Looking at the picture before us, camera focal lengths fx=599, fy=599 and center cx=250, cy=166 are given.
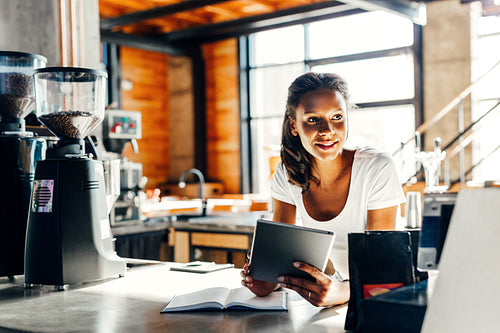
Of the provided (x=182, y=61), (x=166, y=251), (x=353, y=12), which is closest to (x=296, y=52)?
(x=353, y=12)

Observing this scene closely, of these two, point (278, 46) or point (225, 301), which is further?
point (278, 46)

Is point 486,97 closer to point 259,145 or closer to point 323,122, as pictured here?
point 259,145

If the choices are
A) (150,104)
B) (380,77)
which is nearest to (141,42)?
(150,104)

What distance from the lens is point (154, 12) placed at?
8.34m

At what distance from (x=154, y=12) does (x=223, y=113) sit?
2695 mm

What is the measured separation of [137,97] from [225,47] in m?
1.77

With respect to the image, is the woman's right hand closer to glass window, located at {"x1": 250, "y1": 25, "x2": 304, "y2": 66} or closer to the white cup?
the white cup

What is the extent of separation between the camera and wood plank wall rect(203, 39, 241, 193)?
1040 centimetres

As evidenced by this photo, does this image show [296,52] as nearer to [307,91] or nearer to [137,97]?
[137,97]

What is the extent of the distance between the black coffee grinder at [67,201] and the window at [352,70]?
6299 mm

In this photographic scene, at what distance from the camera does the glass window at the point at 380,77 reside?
8617 millimetres

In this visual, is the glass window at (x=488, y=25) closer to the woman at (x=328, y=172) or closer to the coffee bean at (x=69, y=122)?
the woman at (x=328, y=172)

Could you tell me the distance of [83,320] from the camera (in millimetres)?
1354

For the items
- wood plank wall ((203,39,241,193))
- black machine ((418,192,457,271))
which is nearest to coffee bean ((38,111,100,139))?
Answer: black machine ((418,192,457,271))
